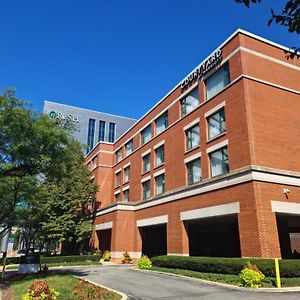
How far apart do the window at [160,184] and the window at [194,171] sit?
4.84m

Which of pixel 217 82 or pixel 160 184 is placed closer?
pixel 217 82

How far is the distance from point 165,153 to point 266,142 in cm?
1243

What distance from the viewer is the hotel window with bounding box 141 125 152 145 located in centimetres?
3804

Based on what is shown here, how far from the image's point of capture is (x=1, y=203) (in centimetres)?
2538

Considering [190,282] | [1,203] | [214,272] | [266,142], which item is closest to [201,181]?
[266,142]

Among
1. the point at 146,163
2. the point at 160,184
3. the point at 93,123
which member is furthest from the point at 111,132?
the point at 160,184

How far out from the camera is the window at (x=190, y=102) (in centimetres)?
2894

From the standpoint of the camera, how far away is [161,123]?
A: 3553 centimetres

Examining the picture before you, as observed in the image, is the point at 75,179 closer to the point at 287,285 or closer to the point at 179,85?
the point at 179,85

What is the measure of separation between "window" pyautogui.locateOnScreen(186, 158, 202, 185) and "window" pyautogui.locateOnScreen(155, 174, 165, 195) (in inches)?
190

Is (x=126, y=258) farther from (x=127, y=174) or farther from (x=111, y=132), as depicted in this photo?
(x=111, y=132)

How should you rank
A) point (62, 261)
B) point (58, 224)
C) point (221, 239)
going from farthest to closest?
point (58, 224) → point (62, 261) → point (221, 239)

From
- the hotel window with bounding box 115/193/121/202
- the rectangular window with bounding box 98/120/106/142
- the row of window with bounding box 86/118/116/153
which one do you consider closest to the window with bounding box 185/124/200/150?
the hotel window with bounding box 115/193/121/202

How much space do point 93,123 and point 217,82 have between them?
8591cm
